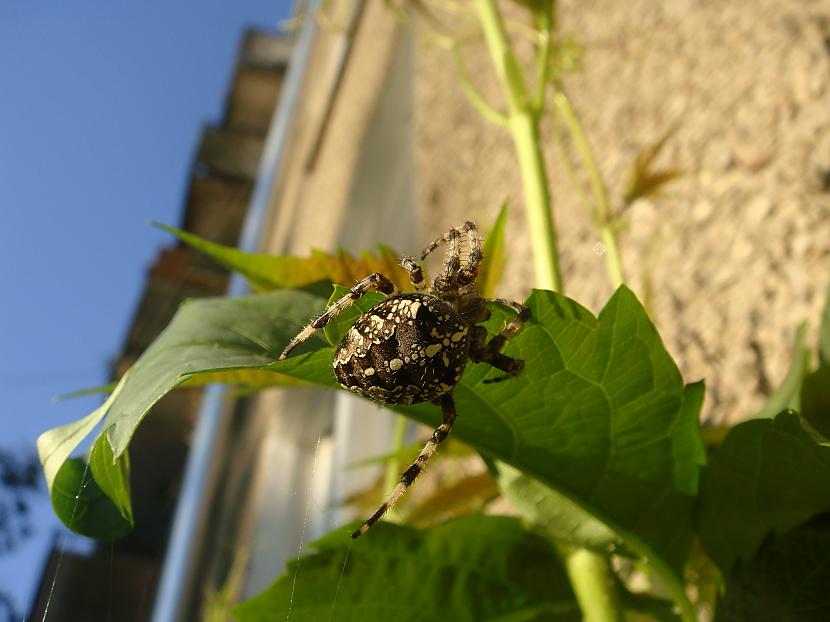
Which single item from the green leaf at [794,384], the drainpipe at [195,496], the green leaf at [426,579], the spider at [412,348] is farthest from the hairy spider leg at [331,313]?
the drainpipe at [195,496]

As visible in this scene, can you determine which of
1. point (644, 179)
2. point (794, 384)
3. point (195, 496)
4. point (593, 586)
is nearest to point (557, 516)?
point (593, 586)

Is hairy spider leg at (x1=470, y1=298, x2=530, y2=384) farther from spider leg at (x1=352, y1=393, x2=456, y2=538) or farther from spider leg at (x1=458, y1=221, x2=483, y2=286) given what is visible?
spider leg at (x1=458, y1=221, x2=483, y2=286)

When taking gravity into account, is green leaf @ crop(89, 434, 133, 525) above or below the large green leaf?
below

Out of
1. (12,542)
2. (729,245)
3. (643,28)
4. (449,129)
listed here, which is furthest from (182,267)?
(12,542)

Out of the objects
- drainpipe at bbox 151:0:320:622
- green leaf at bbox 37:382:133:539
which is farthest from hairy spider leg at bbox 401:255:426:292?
drainpipe at bbox 151:0:320:622

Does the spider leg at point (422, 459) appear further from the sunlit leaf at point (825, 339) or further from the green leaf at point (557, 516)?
the sunlit leaf at point (825, 339)

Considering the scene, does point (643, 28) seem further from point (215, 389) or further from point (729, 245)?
point (215, 389)
